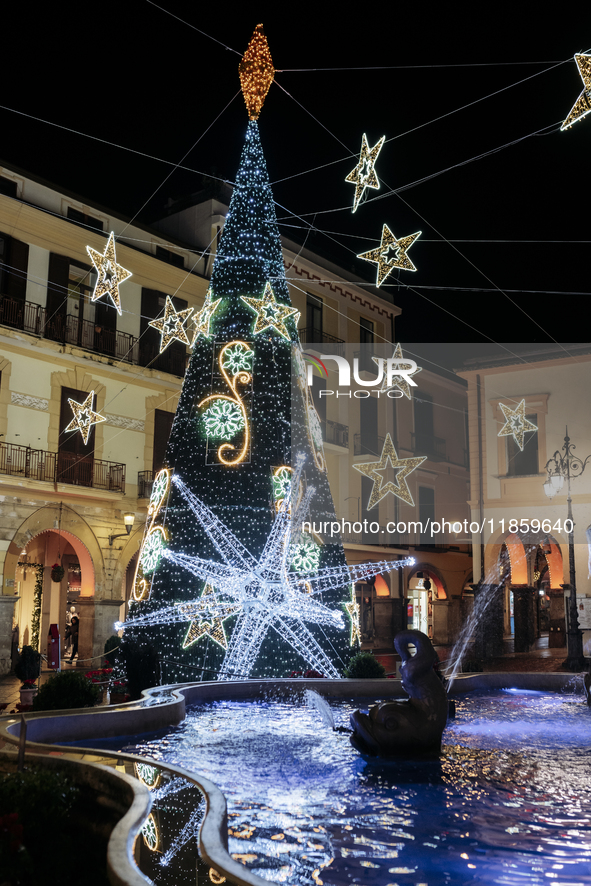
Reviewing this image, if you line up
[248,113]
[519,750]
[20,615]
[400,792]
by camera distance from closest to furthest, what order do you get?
[400,792], [519,750], [248,113], [20,615]

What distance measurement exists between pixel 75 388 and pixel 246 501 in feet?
33.2

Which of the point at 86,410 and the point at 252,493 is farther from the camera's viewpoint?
the point at 86,410

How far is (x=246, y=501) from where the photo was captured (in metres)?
12.8

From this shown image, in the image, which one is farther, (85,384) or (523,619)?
(523,619)

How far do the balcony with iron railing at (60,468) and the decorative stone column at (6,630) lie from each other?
9.59ft

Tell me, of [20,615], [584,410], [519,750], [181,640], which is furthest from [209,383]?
[584,410]

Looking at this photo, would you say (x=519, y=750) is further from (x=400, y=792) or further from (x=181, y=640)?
(x=181, y=640)

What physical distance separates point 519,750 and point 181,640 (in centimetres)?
593

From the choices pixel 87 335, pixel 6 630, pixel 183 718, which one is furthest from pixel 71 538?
pixel 183 718

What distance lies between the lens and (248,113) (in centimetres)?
1452

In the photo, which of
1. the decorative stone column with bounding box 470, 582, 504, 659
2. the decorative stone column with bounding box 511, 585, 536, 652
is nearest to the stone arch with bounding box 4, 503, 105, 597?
the decorative stone column with bounding box 470, 582, 504, 659

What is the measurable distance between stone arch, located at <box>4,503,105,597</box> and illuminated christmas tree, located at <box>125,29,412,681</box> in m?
7.43

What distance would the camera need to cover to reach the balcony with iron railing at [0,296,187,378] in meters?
19.8

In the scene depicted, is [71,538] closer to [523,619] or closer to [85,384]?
[85,384]
